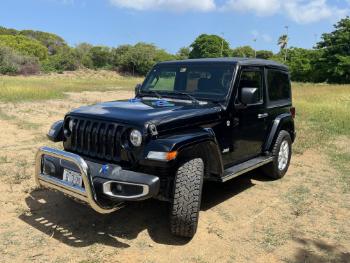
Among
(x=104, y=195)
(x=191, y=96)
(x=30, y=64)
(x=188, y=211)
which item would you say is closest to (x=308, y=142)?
(x=191, y=96)

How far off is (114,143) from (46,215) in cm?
141

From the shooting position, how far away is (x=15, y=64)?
5225 cm

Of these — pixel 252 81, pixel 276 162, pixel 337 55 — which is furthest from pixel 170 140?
pixel 337 55

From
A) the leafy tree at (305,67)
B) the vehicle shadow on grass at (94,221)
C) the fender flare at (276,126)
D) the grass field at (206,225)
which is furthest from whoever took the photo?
the leafy tree at (305,67)

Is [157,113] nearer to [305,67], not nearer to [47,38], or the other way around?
[305,67]

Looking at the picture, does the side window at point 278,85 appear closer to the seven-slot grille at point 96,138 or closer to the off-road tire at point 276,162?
the off-road tire at point 276,162

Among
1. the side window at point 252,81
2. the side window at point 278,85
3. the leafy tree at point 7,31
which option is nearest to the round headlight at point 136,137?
the side window at point 252,81

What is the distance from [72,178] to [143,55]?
67.3 m

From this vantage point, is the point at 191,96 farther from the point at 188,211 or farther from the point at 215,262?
the point at 215,262

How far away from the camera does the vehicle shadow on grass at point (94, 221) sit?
4.15 metres

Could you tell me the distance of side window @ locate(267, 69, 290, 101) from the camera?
6.04m

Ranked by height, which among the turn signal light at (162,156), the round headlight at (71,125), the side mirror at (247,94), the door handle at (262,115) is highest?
the side mirror at (247,94)

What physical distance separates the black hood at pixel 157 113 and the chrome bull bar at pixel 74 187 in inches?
22.8

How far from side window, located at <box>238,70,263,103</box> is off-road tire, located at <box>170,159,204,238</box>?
5.14 ft
